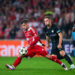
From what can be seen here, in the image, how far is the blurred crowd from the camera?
20.2m

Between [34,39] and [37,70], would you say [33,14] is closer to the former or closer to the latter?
[37,70]

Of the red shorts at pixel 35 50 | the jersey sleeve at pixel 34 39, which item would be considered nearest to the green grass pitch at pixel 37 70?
the red shorts at pixel 35 50

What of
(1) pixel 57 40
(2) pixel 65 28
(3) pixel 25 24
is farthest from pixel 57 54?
(2) pixel 65 28

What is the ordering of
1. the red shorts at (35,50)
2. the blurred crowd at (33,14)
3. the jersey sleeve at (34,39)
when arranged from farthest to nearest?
the blurred crowd at (33,14) < the red shorts at (35,50) < the jersey sleeve at (34,39)

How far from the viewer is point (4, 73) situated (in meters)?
10.6

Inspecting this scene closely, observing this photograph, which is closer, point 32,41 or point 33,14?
point 32,41

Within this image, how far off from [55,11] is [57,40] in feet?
32.3

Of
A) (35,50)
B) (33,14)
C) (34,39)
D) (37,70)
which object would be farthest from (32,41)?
(33,14)

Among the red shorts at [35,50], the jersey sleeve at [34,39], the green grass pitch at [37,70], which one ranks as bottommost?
the green grass pitch at [37,70]

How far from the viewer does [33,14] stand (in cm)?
2203

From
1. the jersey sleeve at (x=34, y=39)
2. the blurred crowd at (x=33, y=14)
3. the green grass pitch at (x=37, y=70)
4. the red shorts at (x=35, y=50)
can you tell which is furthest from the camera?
the blurred crowd at (x=33, y=14)

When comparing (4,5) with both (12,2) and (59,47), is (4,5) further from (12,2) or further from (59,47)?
(59,47)

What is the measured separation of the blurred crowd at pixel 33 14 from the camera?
20.2m

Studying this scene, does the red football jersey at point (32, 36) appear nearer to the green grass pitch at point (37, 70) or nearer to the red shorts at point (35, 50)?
the red shorts at point (35, 50)
